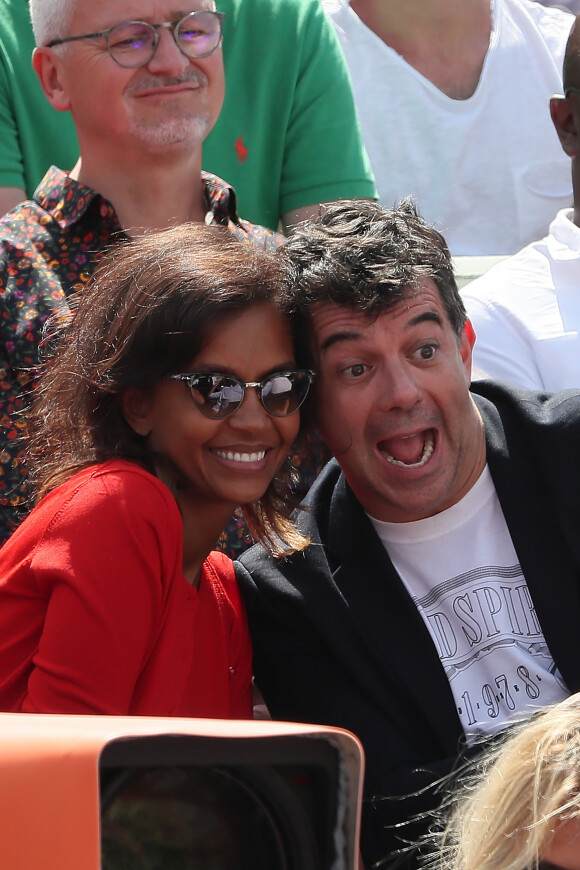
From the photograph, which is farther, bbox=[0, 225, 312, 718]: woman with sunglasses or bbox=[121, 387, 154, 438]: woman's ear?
bbox=[121, 387, 154, 438]: woman's ear

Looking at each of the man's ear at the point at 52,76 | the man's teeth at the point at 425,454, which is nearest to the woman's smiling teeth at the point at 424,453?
the man's teeth at the point at 425,454

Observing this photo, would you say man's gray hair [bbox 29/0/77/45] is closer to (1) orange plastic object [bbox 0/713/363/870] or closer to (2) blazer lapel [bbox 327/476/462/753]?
(2) blazer lapel [bbox 327/476/462/753]

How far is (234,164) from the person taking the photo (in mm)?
3107

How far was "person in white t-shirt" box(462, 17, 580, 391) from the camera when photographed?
111 inches

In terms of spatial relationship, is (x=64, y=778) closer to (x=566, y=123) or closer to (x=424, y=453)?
(x=424, y=453)

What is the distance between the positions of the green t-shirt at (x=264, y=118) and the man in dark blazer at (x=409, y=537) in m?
0.90

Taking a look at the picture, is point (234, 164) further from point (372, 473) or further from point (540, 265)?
point (372, 473)

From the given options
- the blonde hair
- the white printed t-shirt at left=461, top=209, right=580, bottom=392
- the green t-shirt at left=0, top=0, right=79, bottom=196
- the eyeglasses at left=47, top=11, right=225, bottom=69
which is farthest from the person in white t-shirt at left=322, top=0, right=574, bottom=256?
the blonde hair

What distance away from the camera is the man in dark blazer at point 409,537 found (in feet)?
6.54

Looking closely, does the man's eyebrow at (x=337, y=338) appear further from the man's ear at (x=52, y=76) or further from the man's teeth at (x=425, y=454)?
the man's ear at (x=52, y=76)

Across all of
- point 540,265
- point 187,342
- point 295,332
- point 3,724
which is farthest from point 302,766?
point 540,265

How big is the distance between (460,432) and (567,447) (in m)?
0.20

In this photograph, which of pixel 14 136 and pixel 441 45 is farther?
pixel 441 45

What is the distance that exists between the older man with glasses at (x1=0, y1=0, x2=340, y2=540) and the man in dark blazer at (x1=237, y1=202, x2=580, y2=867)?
1.85ft
